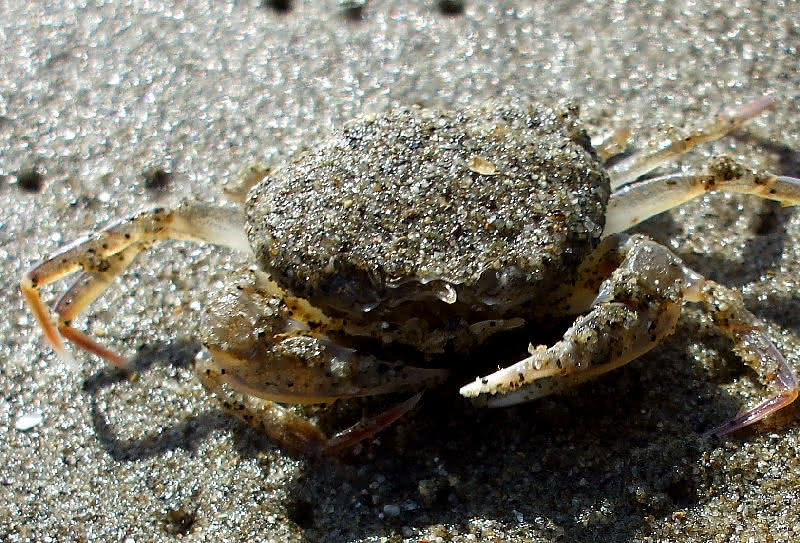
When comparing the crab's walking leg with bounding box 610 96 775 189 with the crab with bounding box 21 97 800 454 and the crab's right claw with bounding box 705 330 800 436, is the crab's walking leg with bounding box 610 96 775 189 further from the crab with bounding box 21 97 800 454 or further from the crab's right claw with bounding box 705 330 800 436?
the crab's right claw with bounding box 705 330 800 436

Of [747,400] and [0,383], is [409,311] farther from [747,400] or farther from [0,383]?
[0,383]

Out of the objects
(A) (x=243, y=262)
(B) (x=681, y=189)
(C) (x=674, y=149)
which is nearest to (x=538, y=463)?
(B) (x=681, y=189)

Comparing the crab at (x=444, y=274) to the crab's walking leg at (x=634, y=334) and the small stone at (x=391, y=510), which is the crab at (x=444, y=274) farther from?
the small stone at (x=391, y=510)

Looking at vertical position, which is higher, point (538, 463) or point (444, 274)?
point (444, 274)

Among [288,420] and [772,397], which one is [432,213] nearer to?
[288,420]

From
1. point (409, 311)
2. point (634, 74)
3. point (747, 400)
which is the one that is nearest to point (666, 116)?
point (634, 74)

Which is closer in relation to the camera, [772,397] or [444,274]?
[444,274]

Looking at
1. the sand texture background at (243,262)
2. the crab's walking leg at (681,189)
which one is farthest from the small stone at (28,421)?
the crab's walking leg at (681,189)
